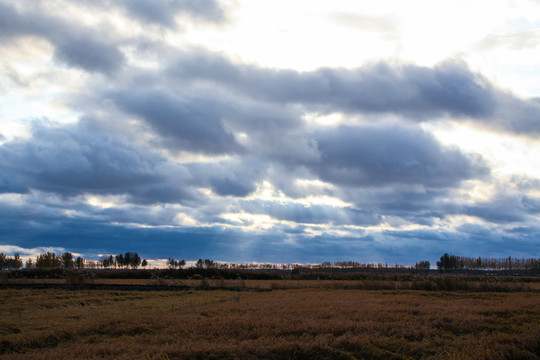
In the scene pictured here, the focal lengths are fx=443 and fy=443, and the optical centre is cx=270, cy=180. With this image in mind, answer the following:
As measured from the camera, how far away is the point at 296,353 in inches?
495

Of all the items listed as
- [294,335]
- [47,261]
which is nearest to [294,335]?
[294,335]

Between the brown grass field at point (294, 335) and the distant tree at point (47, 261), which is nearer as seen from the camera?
the brown grass field at point (294, 335)

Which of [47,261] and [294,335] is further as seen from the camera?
[47,261]

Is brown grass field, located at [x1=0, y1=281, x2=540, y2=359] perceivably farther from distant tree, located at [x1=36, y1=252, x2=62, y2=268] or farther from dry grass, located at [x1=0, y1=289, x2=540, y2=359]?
distant tree, located at [x1=36, y1=252, x2=62, y2=268]

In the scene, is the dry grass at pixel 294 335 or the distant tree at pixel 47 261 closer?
the dry grass at pixel 294 335

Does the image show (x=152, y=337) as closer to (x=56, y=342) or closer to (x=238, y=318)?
(x=56, y=342)

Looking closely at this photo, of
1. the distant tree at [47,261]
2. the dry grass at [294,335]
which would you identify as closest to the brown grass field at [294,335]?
the dry grass at [294,335]

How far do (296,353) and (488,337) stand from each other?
6.60 m

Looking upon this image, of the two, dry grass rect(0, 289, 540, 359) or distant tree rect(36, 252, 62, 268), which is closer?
dry grass rect(0, 289, 540, 359)

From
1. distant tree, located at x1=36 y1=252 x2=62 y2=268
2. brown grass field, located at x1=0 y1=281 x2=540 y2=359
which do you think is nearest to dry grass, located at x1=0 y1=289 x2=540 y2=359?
brown grass field, located at x1=0 y1=281 x2=540 y2=359

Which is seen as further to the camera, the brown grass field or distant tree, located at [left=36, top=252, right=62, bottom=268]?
distant tree, located at [left=36, top=252, right=62, bottom=268]

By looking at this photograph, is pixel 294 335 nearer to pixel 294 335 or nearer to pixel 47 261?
pixel 294 335

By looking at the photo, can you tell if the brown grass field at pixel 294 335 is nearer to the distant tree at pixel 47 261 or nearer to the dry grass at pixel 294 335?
the dry grass at pixel 294 335

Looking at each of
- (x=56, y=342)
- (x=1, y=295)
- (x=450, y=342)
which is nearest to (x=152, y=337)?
(x=56, y=342)
